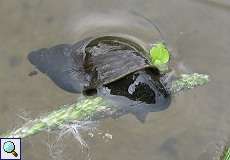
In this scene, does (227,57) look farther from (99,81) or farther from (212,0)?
(99,81)

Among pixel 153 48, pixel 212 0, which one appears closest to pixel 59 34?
pixel 153 48

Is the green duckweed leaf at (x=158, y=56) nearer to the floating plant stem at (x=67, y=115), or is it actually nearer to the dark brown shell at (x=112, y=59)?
the dark brown shell at (x=112, y=59)

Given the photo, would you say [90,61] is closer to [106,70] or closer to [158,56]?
[106,70]

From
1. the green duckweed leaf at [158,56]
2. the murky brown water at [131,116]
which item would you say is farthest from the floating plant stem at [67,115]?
the green duckweed leaf at [158,56]

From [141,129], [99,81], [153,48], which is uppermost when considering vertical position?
[153,48]

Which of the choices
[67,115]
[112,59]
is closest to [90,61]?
[112,59]
